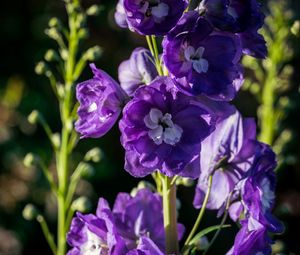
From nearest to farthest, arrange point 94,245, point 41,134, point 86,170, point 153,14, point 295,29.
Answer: point 153,14 → point 94,245 → point 295,29 → point 86,170 → point 41,134

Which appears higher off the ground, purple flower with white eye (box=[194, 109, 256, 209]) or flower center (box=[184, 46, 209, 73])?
flower center (box=[184, 46, 209, 73])

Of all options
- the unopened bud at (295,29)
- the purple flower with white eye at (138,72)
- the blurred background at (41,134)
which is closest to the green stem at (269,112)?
the unopened bud at (295,29)

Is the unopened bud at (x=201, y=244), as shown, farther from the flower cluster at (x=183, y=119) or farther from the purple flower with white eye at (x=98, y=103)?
the purple flower with white eye at (x=98, y=103)

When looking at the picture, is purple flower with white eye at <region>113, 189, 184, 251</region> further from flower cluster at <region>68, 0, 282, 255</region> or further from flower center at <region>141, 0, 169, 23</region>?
flower center at <region>141, 0, 169, 23</region>

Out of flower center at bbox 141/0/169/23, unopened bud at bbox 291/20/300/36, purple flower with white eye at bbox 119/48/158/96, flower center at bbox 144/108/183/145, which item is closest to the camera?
flower center at bbox 141/0/169/23

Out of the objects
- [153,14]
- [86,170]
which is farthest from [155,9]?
[86,170]

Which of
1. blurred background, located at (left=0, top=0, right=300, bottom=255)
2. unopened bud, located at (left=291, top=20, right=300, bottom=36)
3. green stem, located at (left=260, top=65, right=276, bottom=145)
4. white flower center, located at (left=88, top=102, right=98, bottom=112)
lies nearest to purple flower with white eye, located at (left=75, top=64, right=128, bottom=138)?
white flower center, located at (left=88, top=102, right=98, bottom=112)

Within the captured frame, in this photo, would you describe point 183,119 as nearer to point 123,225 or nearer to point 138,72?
point 138,72
